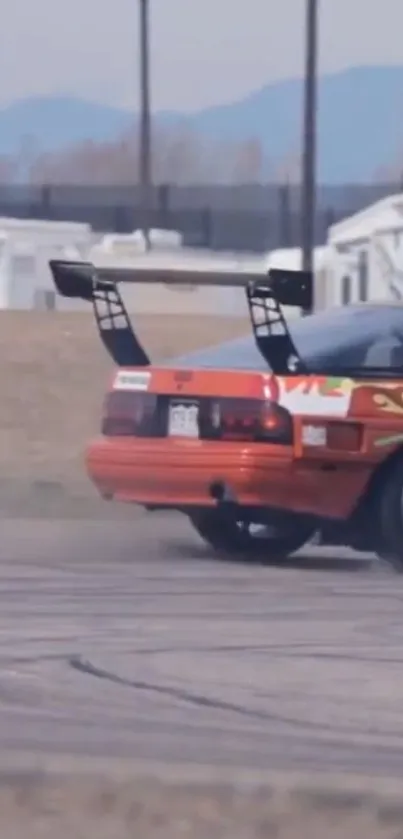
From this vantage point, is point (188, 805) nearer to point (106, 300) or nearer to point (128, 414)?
point (128, 414)

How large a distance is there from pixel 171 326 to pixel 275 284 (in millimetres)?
20673

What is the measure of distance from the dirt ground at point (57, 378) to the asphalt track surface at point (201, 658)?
8.03 metres

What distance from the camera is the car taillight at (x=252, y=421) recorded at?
1190 centimetres

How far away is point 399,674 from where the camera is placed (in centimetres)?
912

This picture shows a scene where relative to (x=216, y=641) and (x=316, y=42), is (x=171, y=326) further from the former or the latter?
(x=216, y=641)

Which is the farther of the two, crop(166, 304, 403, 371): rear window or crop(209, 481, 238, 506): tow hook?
crop(166, 304, 403, 371): rear window

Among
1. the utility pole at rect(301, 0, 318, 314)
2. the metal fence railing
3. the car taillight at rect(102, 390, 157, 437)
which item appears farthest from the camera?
the metal fence railing

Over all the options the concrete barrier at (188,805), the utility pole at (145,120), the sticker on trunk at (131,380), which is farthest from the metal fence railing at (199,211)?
the concrete barrier at (188,805)

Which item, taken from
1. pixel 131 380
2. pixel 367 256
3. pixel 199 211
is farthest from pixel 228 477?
pixel 199 211

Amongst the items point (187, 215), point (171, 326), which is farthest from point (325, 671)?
point (187, 215)

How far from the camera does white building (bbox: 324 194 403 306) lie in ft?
116

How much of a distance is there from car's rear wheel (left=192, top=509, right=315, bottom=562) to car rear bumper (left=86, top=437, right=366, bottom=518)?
84cm

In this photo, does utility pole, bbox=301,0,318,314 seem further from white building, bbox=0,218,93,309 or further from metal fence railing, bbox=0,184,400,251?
metal fence railing, bbox=0,184,400,251

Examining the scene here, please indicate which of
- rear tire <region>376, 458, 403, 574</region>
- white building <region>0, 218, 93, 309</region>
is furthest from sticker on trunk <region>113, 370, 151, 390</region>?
white building <region>0, 218, 93, 309</region>
